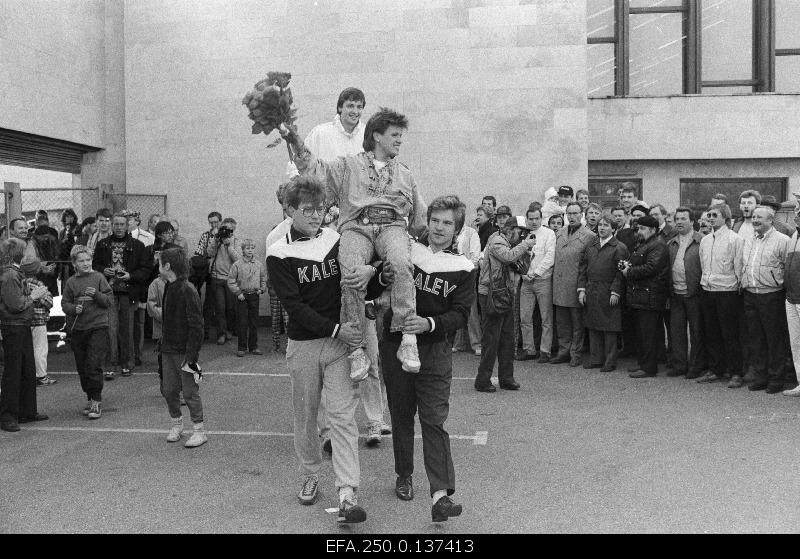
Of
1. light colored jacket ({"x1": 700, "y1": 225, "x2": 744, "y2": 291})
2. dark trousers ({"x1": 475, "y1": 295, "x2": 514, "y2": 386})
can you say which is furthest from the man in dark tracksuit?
light colored jacket ({"x1": 700, "y1": 225, "x2": 744, "y2": 291})

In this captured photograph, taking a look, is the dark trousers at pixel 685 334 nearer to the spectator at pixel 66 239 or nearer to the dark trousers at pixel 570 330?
the dark trousers at pixel 570 330

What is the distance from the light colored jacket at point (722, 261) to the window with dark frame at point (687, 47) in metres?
7.03

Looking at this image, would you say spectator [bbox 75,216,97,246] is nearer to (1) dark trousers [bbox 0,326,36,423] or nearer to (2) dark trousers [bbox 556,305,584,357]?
(1) dark trousers [bbox 0,326,36,423]

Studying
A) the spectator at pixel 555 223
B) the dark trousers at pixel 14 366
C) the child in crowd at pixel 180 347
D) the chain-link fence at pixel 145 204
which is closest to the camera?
the child in crowd at pixel 180 347

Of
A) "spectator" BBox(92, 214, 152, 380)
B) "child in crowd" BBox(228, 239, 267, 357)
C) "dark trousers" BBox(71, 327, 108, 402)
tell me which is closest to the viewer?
"dark trousers" BBox(71, 327, 108, 402)

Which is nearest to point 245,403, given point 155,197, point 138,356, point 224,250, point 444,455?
point 138,356

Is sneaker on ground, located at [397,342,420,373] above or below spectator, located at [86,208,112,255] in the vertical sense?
below

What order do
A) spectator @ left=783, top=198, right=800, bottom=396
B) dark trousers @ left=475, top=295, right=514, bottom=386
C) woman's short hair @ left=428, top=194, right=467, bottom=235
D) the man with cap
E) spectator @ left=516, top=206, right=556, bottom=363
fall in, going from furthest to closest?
1. spectator @ left=516, top=206, right=556, bottom=363
2. the man with cap
3. dark trousers @ left=475, top=295, right=514, bottom=386
4. spectator @ left=783, top=198, right=800, bottom=396
5. woman's short hair @ left=428, top=194, right=467, bottom=235

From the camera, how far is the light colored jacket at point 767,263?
29.1 feet

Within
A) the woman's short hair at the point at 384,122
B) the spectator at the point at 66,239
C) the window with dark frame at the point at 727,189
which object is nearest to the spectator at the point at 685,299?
the woman's short hair at the point at 384,122

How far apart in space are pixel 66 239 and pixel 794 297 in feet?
33.5

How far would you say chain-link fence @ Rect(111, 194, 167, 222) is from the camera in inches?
599

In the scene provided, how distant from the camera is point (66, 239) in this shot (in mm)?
13070

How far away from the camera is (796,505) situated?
17.3ft
